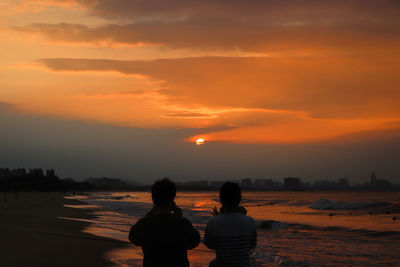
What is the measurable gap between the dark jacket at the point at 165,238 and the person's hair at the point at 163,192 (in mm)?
131

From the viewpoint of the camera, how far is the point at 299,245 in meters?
16.4

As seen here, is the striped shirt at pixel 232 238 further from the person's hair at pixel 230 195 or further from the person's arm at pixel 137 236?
the person's arm at pixel 137 236

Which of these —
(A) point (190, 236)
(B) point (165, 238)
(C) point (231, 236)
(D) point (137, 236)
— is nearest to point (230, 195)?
(C) point (231, 236)

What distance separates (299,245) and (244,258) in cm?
1312

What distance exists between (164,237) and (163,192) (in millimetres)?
410

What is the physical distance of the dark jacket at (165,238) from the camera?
3885 mm

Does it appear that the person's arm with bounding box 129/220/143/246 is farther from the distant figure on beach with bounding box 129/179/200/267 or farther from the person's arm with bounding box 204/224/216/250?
the person's arm with bounding box 204/224/216/250

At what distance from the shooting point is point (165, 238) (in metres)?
3.88

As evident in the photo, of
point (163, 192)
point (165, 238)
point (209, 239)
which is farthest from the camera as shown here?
point (209, 239)

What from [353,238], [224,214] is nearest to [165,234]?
[224,214]

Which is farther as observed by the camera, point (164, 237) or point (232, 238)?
point (232, 238)

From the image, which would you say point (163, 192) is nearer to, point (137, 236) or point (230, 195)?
point (137, 236)

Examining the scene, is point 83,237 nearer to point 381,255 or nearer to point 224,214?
point 381,255

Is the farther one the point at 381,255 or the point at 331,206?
the point at 331,206
